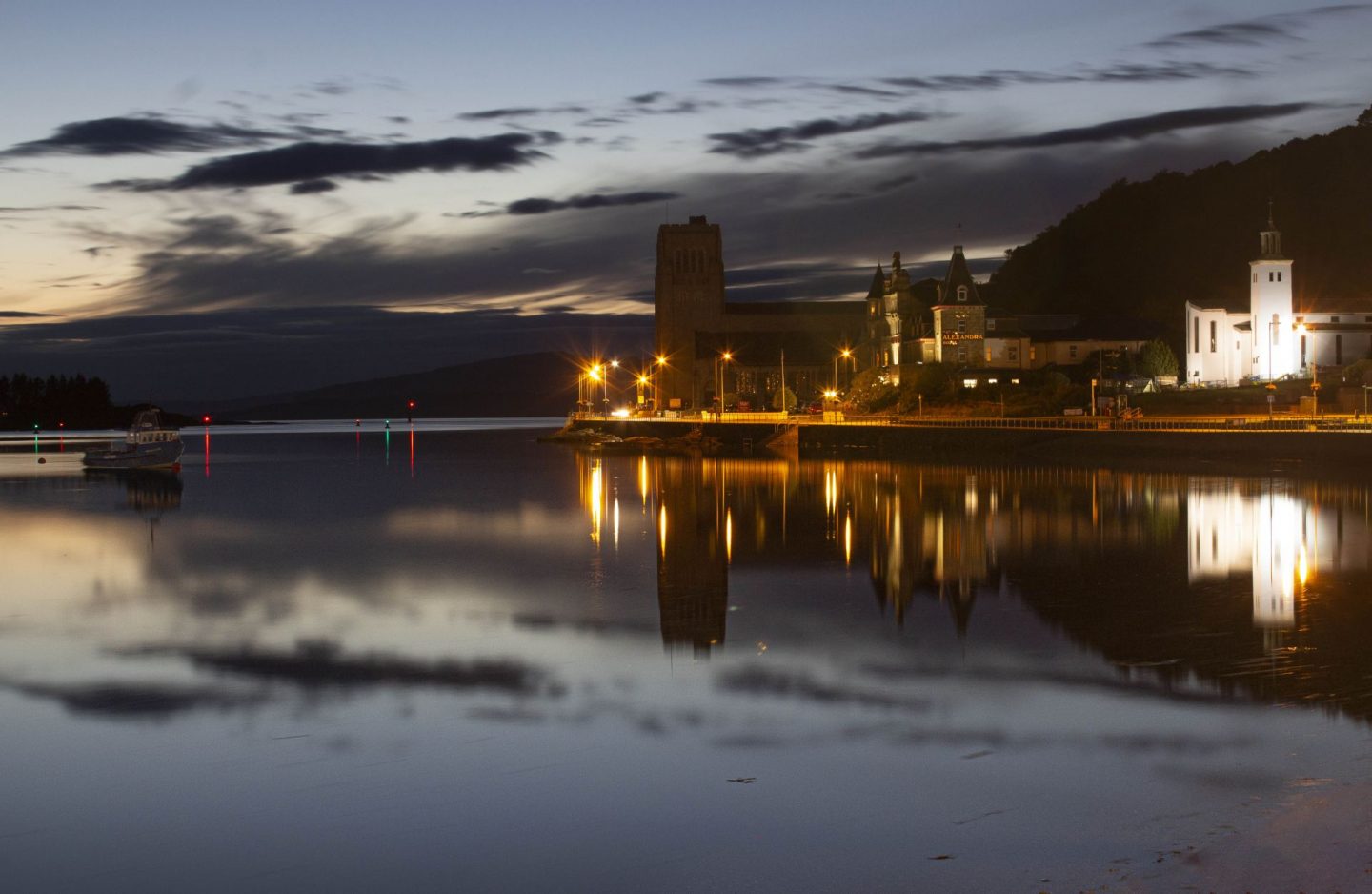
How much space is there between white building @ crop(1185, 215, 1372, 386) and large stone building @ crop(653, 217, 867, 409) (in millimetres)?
41557

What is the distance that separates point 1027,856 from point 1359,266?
135873mm

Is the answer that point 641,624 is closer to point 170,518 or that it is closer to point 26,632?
point 26,632

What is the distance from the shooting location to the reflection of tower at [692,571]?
18.9 metres

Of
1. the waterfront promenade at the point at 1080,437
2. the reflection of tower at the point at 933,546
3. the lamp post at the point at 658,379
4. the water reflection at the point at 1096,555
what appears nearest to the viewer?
the water reflection at the point at 1096,555

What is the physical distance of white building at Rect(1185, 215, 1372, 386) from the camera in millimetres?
89125

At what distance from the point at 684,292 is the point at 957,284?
52342mm

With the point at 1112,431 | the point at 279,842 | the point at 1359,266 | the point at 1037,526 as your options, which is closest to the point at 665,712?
the point at 279,842

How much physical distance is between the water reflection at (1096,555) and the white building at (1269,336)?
145 feet

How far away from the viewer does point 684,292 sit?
145m

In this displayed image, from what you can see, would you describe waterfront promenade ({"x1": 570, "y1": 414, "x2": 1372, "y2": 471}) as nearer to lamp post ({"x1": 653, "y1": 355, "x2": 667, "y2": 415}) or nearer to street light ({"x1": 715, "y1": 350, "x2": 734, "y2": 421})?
street light ({"x1": 715, "y1": 350, "x2": 734, "y2": 421})

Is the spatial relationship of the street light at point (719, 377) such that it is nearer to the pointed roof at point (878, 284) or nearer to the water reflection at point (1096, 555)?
the pointed roof at point (878, 284)

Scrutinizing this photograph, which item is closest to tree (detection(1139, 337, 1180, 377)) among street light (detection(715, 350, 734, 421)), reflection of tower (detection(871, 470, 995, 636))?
street light (detection(715, 350, 734, 421))

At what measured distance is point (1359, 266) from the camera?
12700 centimetres

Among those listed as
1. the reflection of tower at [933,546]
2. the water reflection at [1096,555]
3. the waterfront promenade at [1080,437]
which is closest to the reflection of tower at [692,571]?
the water reflection at [1096,555]
